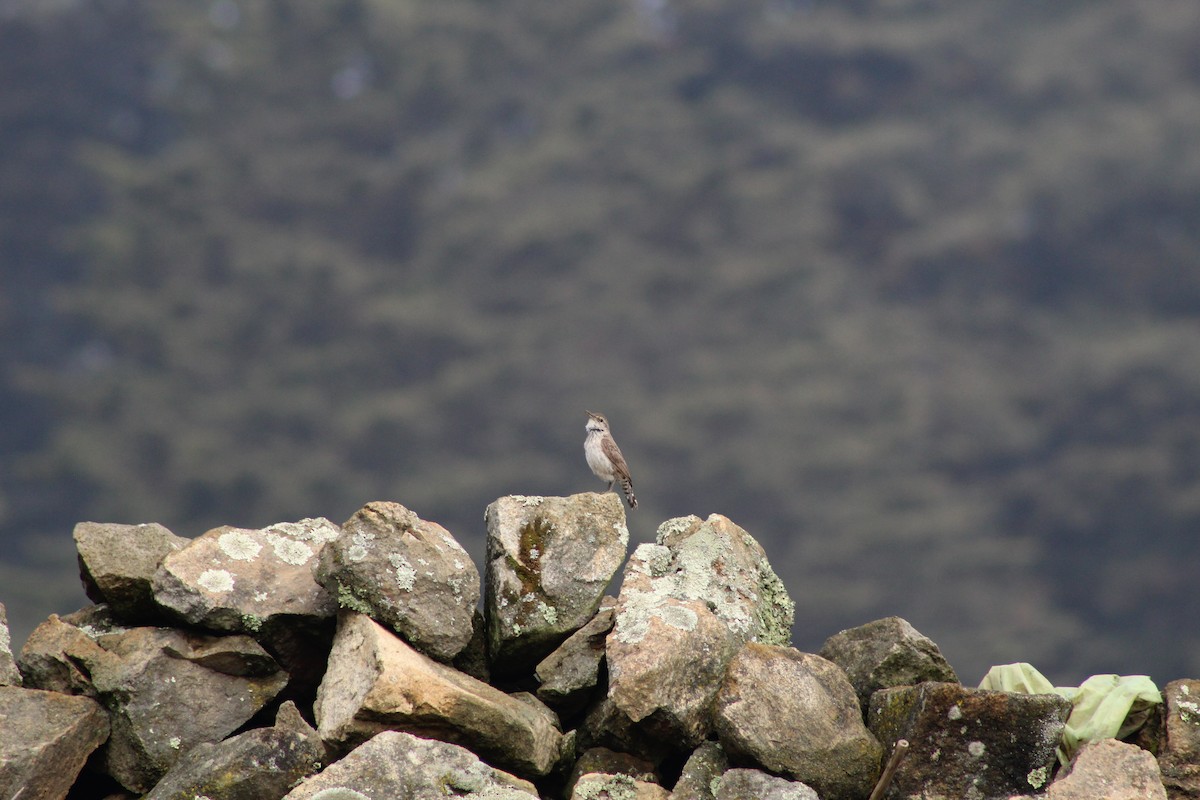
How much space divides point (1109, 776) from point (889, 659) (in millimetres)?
2307

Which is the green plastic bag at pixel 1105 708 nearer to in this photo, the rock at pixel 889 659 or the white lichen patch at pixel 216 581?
the rock at pixel 889 659

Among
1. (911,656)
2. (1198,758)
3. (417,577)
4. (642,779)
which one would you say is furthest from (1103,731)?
(417,577)

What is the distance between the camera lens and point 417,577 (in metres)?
12.7

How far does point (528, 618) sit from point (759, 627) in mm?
2268

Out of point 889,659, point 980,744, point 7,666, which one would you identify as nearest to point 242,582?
point 7,666

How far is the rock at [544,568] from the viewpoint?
13.0 m

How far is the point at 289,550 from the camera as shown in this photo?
1341 centimetres

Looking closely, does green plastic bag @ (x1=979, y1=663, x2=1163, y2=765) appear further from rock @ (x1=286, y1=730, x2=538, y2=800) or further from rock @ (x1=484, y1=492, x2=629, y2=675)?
rock @ (x1=286, y1=730, x2=538, y2=800)

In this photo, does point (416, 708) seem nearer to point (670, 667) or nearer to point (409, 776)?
point (409, 776)

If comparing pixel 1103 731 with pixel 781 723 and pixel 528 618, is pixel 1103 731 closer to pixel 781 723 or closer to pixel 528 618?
pixel 781 723

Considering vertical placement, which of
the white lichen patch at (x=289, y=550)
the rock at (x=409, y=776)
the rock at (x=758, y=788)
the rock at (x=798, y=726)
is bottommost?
the rock at (x=409, y=776)

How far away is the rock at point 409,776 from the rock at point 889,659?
3282 mm

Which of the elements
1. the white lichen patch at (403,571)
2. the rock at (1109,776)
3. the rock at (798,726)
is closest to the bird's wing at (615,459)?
the white lichen patch at (403,571)

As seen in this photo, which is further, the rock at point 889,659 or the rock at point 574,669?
the rock at point 889,659
